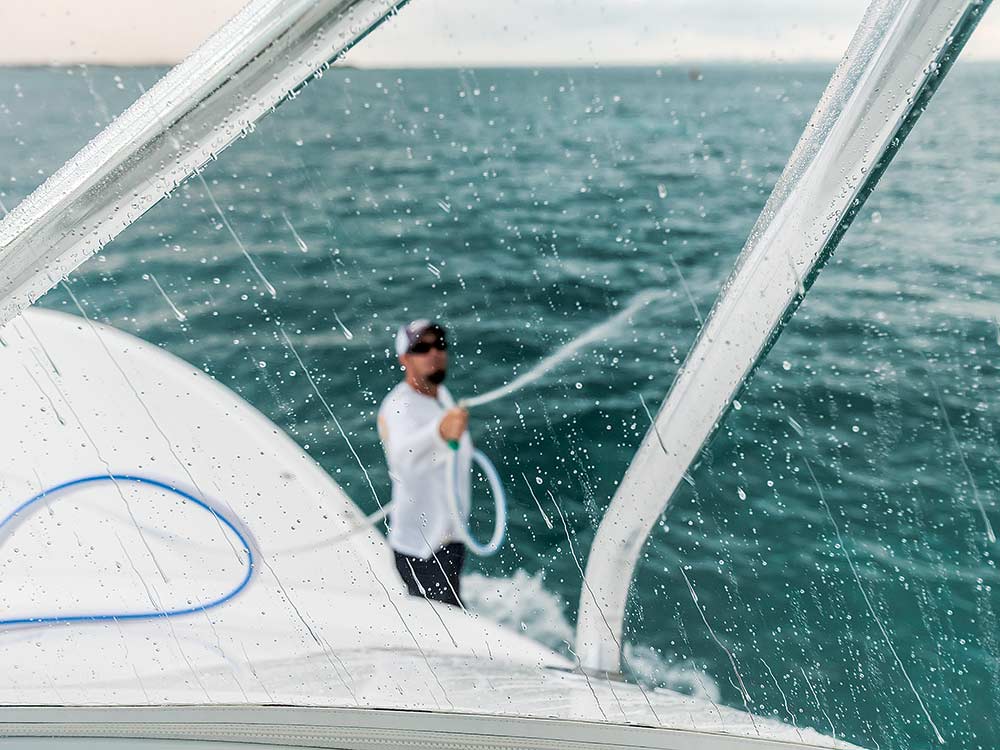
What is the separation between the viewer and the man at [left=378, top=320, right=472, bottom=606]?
41.3 inches

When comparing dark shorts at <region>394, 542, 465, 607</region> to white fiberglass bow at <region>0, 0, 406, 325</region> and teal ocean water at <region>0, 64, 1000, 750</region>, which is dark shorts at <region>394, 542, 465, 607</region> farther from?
white fiberglass bow at <region>0, 0, 406, 325</region>

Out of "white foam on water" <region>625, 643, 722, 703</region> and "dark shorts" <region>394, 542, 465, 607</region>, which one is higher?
"dark shorts" <region>394, 542, 465, 607</region>

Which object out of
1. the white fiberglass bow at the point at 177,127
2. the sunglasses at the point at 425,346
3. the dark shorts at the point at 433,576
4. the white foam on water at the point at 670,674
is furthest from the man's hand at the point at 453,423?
the white fiberglass bow at the point at 177,127

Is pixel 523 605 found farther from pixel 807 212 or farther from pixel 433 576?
pixel 807 212

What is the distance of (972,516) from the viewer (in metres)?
1.53

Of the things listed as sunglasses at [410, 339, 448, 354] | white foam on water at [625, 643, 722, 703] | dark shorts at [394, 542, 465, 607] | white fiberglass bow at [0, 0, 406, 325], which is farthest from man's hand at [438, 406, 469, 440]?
white fiberglass bow at [0, 0, 406, 325]

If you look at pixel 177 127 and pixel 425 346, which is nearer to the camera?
pixel 177 127

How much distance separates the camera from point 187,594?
3.60ft

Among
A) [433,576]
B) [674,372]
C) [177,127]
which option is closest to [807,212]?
[674,372]

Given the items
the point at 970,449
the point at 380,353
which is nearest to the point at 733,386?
the point at 380,353

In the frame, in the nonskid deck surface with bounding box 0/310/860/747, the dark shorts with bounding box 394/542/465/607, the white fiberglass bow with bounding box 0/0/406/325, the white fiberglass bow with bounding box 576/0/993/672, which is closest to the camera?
the white fiberglass bow with bounding box 0/0/406/325

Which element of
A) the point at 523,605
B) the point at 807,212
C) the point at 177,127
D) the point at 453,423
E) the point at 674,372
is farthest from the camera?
the point at 523,605

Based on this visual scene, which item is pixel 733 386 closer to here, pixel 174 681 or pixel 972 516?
pixel 174 681

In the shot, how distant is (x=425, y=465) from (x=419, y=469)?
0.01 m
